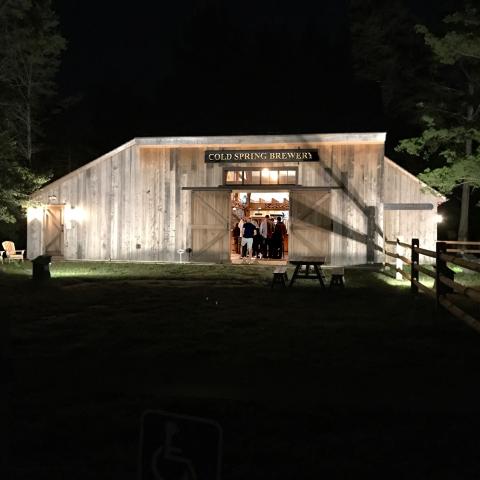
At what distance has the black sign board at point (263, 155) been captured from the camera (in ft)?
69.2

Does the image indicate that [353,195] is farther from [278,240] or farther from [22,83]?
[22,83]

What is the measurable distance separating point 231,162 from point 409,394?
665 inches

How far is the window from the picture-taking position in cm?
2158

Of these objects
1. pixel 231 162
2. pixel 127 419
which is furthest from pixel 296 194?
pixel 127 419

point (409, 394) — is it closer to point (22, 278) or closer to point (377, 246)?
point (22, 278)

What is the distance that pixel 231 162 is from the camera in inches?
854

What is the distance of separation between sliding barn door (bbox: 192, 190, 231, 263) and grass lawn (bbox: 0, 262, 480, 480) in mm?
10893

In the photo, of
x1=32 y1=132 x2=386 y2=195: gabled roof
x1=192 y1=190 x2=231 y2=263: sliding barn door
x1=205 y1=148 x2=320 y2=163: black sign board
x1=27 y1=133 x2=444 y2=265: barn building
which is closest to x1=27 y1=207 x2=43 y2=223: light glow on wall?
x1=27 y1=133 x2=444 y2=265: barn building

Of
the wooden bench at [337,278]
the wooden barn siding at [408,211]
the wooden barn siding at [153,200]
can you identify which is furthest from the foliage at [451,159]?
the wooden bench at [337,278]

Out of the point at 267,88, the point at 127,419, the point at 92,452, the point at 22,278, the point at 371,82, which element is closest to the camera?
the point at 92,452

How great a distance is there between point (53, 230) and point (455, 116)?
16.1 m

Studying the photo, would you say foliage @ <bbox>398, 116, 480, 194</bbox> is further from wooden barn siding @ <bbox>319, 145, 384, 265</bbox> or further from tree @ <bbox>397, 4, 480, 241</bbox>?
wooden barn siding @ <bbox>319, 145, 384, 265</bbox>

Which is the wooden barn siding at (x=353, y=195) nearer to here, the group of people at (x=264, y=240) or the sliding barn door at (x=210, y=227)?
the group of people at (x=264, y=240)

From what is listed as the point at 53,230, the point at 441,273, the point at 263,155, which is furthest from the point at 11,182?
the point at 441,273
